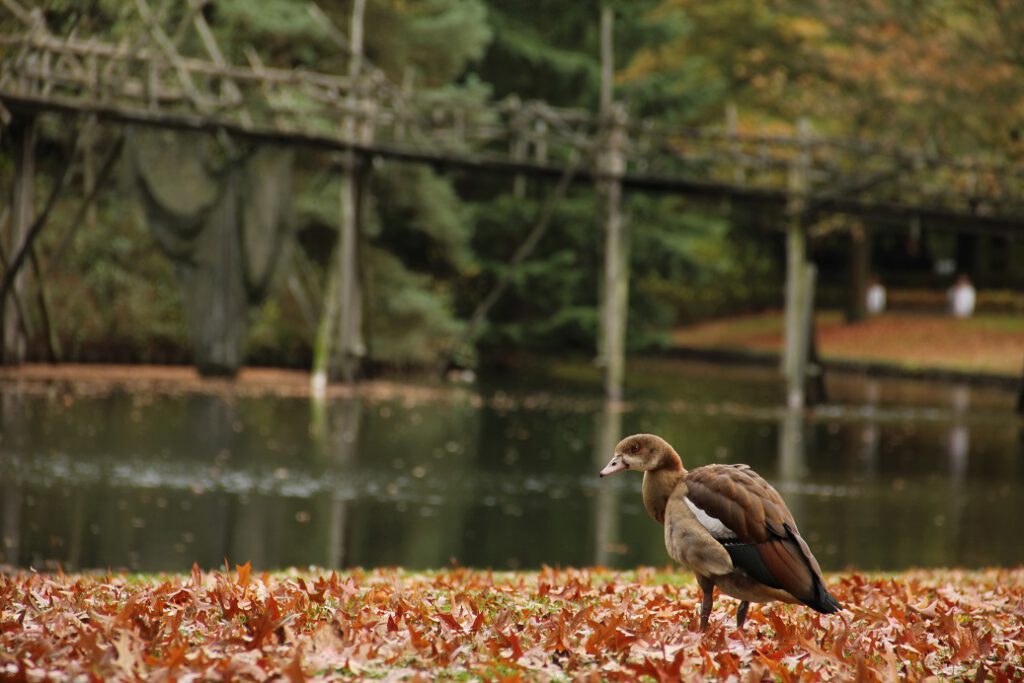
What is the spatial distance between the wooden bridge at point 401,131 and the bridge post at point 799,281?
4cm

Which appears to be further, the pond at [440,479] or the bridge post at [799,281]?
the bridge post at [799,281]

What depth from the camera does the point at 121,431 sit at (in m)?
20.7

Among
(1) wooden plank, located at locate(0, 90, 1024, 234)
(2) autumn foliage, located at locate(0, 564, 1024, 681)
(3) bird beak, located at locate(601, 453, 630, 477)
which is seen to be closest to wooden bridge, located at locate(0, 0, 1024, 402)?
(1) wooden plank, located at locate(0, 90, 1024, 234)

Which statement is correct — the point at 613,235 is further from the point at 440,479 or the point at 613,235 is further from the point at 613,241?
the point at 440,479

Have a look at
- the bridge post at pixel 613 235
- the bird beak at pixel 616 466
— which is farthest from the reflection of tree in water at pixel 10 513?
the bridge post at pixel 613 235

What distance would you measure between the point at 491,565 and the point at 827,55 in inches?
1312

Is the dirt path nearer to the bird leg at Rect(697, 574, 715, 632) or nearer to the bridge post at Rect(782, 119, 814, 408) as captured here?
the bridge post at Rect(782, 119, 814, 408)

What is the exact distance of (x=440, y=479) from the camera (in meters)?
18.0

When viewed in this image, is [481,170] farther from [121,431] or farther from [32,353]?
[32,353]

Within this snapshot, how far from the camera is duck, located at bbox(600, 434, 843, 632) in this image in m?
5.68

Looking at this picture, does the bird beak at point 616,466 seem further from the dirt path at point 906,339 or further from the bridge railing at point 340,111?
the dirt path at point 906,339

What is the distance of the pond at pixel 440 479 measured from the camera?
13.5 meters

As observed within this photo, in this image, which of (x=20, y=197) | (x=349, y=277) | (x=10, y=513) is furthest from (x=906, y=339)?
(x=10, y=513)

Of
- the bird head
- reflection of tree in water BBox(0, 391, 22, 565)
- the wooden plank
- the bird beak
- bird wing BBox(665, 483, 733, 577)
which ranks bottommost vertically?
reflection of tree in water BBox(0, 391, 22, 565)
